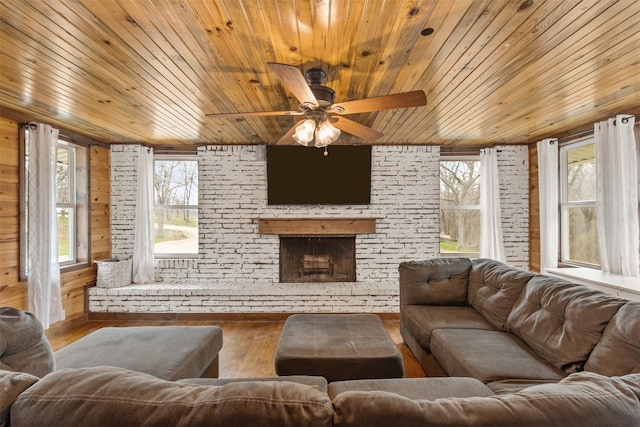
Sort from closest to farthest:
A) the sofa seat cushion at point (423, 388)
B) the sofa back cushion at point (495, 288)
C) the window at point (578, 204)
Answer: the sofa seat cushion at point (423, 388)
the sofa back cushion at point (495, 288)
the window at point (578, 204)

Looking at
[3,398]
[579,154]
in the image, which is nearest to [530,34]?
[3,398]

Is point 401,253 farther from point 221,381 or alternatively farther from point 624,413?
point 624,413

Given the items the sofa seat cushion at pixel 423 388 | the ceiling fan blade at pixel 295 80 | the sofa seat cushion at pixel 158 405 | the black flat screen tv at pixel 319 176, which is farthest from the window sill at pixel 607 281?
the sofa seat cushion at pixel 158 405

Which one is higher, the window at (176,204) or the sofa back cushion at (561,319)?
the window at (176,204)

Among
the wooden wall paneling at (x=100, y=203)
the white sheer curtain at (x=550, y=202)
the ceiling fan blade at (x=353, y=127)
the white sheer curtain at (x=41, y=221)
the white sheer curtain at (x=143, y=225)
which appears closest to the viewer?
the ceiling fan blade at (x=353, y=127)

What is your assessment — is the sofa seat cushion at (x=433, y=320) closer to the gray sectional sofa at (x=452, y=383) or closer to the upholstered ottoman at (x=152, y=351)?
the gray sectional sofa at (x=452, y=383)

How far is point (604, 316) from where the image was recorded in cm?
166

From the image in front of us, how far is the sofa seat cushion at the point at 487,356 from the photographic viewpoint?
1689mm

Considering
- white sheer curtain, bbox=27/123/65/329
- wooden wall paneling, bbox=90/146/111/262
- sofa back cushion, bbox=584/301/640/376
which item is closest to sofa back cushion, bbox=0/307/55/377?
white sheer curtain, bbox=27/123/65/329

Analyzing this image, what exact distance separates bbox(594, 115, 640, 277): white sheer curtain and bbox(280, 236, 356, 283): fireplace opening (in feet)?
9.21

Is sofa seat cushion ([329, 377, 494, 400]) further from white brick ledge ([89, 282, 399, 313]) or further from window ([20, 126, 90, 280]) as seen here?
window ([20, 126, 90, 280])

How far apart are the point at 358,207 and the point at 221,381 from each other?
3.34 m

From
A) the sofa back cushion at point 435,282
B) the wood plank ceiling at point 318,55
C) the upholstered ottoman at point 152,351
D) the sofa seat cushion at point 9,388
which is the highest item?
the wood plank ceiling at point 318,55

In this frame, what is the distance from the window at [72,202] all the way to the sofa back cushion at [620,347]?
4.98 m
